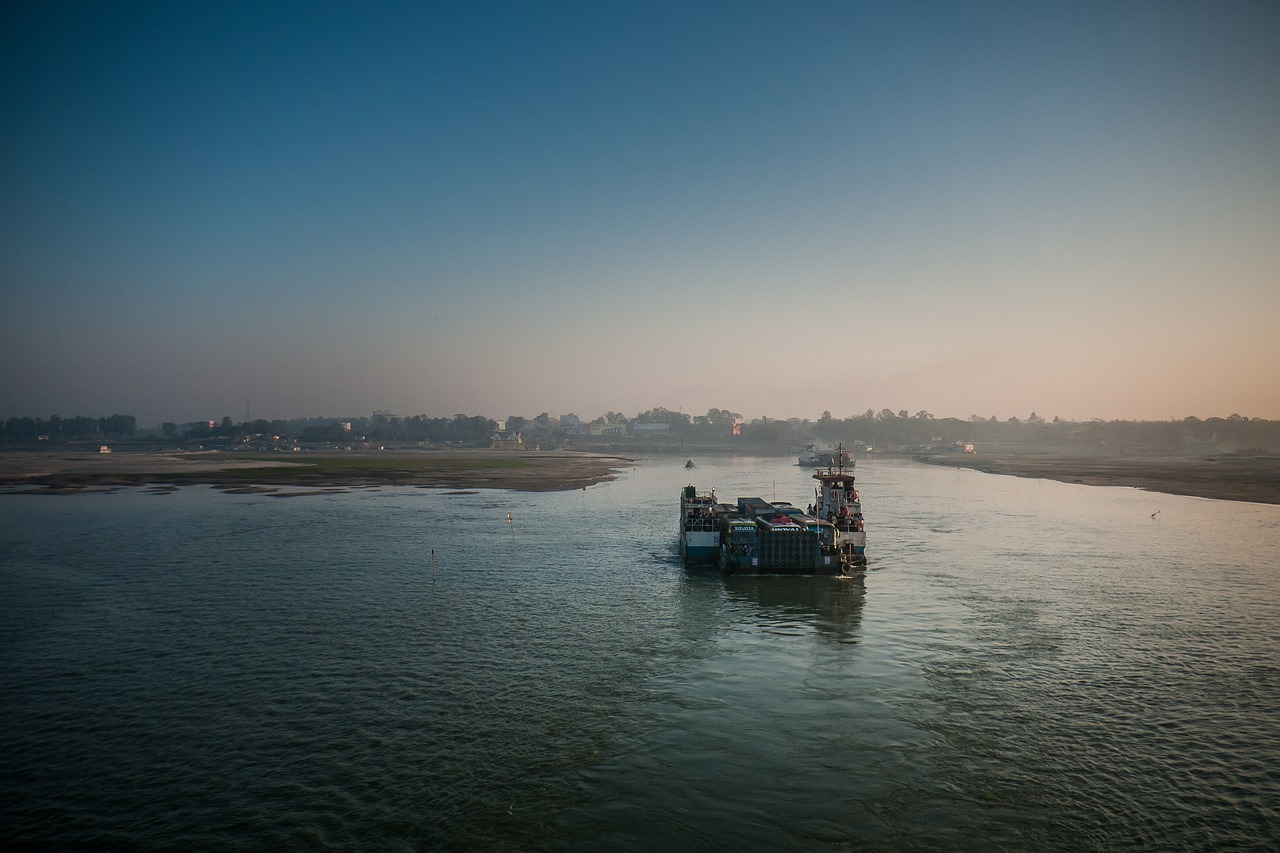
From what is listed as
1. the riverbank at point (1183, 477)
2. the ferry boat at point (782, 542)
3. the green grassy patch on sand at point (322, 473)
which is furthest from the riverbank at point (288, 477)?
the riverbank at point (1183, 477)

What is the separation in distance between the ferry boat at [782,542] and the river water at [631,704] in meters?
1.56

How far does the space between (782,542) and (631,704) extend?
26.3m

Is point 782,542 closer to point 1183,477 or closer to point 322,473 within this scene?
point 1183,477

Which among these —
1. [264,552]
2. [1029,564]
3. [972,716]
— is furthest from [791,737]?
[264,552]

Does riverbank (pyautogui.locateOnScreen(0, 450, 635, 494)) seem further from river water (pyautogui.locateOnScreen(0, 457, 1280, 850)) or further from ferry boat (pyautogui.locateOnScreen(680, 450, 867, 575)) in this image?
river water (pyautogui.locateOnScreen(0, 457, 1280, 850))

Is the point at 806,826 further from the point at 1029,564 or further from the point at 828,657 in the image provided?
the point at 1029,564

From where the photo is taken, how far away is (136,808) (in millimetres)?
17797

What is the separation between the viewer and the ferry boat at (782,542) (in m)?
48.7

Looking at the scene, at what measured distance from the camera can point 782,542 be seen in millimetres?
48812

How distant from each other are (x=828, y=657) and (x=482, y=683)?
14704 millimetres

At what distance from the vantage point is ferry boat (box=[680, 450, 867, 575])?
48.7 m

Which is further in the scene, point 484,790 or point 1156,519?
point 1156,519

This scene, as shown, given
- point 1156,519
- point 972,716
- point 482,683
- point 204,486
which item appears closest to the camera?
point 972,716

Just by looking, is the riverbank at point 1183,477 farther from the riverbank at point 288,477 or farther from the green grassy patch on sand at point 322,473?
the green grassy patch on sand at point 322,473
